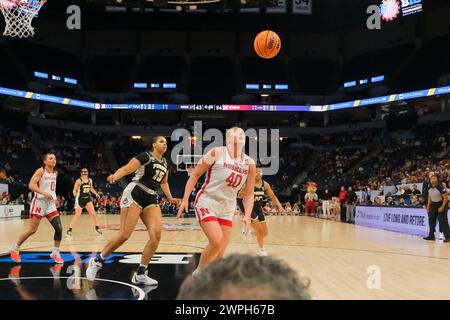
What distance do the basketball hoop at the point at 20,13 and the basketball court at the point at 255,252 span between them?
7079 millimetres

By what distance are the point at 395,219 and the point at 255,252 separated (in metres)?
14.0

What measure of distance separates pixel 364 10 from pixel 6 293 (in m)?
45.4

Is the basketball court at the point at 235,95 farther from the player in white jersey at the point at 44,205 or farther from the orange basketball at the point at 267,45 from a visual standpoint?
the player in white jersey at the point at 44,205

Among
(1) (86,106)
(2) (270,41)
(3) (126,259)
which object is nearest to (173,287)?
(3) (126,259)

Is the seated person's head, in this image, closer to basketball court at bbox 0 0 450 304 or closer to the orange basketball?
the orange basketball

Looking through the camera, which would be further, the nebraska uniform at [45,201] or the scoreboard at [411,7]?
the scoreboard at [411,7]

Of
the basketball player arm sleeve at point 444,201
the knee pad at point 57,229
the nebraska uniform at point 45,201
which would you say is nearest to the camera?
→ the knee pad at point 57,229

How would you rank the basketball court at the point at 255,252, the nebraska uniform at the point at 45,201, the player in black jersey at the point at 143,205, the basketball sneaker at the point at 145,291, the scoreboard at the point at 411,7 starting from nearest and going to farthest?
the basketball sneaker at the point at 145,291, the basketball court at the point at 255,252, the player in black jersey at the point at 143,205, the nebraska uniform at the point at 45,201, the scoreboard at the point at 411,7

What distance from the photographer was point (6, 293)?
5.54 meters

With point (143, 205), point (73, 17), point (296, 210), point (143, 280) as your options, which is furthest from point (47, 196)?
point (73, 17)

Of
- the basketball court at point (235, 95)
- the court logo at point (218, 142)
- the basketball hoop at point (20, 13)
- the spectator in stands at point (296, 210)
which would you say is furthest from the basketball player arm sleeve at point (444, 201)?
the court logo at point (218, 142)

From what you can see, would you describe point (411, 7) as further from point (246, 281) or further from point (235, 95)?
point (246, 281)

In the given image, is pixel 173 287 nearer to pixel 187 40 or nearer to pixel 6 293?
pixel 6 293

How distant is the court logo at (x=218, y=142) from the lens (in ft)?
144
